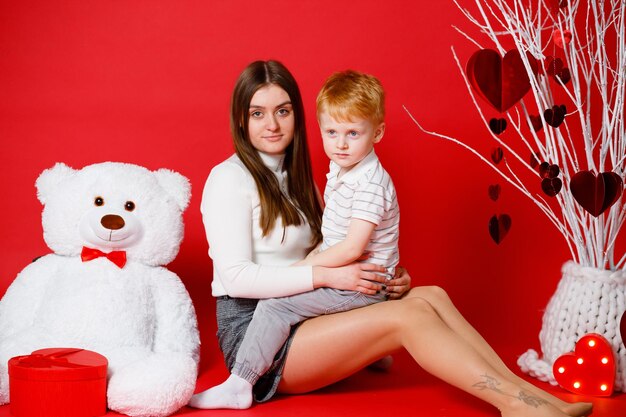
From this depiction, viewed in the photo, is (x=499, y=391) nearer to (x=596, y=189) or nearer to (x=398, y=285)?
(x=398, y=285)

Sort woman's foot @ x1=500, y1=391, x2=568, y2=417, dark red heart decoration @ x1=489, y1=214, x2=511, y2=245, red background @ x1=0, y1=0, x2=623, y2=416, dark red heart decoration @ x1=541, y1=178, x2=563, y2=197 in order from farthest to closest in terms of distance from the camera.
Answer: red background @ x1=0, y1=0, x2=623, y2=416 → dark red heart decoration @ x1=489, y1=214, x2=511, y2=245 → dark red heart decoration @ x1=541, y1=178, x2=563, y2=197 → woman's foot @ x1=500, y1=391, x2=568, y2=417

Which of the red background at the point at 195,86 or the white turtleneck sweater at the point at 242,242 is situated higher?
the red background at the point at 195,86

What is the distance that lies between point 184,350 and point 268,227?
0.40 metres

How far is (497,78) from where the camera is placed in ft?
6.39

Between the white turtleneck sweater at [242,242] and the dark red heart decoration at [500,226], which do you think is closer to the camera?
the white turtleneck sweater at [242,242]

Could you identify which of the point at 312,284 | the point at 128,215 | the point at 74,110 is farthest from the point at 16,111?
the point at 312,284

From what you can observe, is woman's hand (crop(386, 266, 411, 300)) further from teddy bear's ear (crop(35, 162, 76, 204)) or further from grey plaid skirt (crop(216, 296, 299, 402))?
teddy bear's ear (crop(35, 162, 76, 204))

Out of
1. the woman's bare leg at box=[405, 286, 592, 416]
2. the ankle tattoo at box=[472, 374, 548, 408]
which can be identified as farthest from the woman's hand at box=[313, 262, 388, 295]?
the ankle tattoo at box=[472, 374, 548, 408]

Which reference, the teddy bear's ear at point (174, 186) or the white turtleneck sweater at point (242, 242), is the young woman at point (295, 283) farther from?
the teddy bear's ear at point (174, 186)

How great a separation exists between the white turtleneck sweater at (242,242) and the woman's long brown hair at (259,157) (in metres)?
0.02

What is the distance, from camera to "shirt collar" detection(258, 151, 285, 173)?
2258 mm

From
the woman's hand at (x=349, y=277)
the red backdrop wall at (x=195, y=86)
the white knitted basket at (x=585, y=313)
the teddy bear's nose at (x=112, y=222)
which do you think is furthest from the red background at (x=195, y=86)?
the woman's hand at (x=349, y=277)

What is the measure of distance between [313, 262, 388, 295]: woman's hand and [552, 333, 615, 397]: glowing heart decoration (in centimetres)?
60

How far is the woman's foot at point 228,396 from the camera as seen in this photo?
6.66 feet
